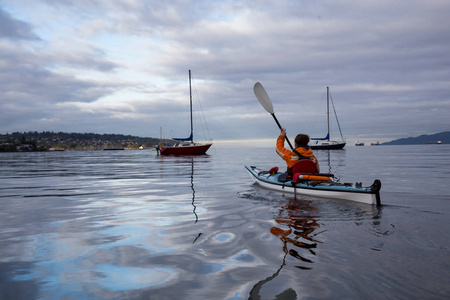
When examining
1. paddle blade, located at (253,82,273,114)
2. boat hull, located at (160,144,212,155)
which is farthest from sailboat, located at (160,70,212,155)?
paddle blade, located at (253,82,273,114)

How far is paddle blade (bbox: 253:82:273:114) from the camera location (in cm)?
1416

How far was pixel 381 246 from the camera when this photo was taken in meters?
4.85

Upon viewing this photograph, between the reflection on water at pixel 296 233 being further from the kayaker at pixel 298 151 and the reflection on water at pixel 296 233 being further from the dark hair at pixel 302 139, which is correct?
the dark hair at pixel 302 139

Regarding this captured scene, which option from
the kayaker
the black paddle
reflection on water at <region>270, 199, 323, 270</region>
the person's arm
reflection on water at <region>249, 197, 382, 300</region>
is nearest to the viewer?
reflection on water at <region>249, 197, 382, 300</region>

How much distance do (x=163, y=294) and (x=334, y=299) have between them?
175 centimetres

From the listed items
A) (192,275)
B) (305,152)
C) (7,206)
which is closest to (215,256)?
(192,275)

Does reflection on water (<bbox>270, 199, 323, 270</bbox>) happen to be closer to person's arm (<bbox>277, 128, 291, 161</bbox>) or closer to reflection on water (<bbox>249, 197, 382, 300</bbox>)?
reflection on water (<bbox>249, 197, 382, 300</bbox>)

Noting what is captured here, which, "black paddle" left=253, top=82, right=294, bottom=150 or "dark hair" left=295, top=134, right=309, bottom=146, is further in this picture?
"black paddle" left=253, top=82, right=294, bottom=150

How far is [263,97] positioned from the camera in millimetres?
14352

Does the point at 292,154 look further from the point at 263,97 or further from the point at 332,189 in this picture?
the point at 263,97

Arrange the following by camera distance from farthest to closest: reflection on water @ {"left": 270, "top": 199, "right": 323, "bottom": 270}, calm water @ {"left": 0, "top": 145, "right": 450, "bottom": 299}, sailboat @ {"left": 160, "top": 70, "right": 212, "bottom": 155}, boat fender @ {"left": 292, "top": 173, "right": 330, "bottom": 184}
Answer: sailboat @ {"left": 160, "top": 70, "right": 212, "bottom": 155} → boat fender @ {"left": 292, "top": 173, "right": 330, "bottom": 184} → reflection on water @ {"left": 270, "top": 199, "right": 323, "bottom": 270} → calm water @ {"left": 0, "top": 145, "right": 450, "bottom": 299}

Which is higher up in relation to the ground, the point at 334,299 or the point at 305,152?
the point at 305,152

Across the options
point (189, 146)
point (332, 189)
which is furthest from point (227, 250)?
point (189, 146)

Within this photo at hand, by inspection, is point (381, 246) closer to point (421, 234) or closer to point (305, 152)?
point (421, 234)
